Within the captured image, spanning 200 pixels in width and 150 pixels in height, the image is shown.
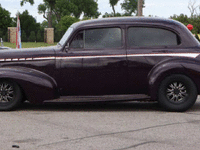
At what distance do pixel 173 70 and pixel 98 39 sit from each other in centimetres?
150

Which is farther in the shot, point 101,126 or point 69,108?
point 69,108

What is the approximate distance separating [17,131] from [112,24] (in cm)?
282

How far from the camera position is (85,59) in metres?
7.03

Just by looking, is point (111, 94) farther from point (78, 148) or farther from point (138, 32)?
point (78, 148)

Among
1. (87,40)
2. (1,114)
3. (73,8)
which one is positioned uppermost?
(73,8)

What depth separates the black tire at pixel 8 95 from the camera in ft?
23.2

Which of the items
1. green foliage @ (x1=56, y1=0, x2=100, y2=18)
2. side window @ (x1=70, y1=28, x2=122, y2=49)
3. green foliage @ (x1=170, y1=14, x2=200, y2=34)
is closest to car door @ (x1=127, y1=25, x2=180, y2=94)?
side window @ (x1=70, y1=28, x2=122, y2=49)

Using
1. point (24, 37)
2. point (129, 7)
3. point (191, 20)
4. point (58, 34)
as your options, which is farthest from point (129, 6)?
point (191, 20)

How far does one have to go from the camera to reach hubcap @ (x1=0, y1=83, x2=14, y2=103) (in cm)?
708

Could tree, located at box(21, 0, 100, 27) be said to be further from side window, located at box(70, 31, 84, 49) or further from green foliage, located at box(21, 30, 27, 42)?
side window, located at box(70, 31, 84, 49)

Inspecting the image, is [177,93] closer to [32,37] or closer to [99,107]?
[99,107]

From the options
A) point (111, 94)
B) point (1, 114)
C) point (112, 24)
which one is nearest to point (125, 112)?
point (111, 94)

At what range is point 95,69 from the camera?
702 cm

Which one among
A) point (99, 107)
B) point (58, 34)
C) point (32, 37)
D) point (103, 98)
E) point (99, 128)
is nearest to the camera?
point (99, 128)
